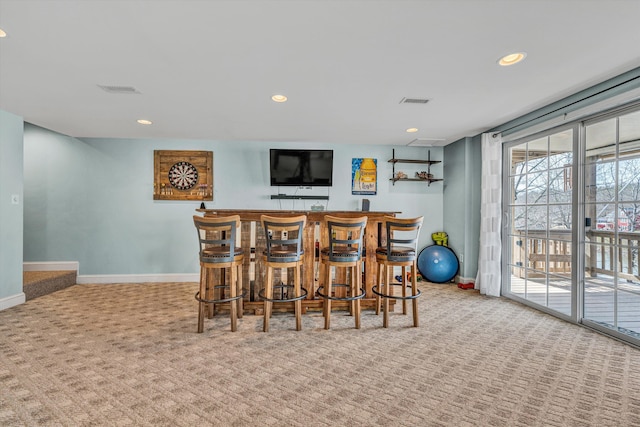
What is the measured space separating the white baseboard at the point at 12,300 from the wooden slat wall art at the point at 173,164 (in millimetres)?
2089

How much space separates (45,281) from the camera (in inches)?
168

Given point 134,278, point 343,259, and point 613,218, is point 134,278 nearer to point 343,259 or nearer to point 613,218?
point 343,259

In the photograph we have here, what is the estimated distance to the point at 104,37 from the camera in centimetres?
210

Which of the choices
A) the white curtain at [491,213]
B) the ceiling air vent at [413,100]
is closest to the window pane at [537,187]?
the white curtain at [491,213]

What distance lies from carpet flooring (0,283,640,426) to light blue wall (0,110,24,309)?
1.34ft

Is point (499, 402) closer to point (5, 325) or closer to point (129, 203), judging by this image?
point (5, 325)

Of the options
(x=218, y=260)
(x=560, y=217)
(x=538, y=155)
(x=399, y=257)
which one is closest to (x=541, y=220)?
(x=560, y=217)

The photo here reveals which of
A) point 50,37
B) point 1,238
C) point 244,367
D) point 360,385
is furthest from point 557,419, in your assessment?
point 1,238

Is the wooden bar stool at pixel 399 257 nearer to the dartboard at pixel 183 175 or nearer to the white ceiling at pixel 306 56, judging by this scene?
the white ceiling at pixel 306 56

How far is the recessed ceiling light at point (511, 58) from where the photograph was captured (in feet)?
7.59

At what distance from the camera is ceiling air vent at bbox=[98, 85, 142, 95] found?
9.84 ft

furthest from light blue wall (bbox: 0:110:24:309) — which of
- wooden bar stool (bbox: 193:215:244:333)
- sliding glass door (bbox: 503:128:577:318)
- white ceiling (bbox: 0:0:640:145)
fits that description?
sliding glass door (bbox: 503:128:577:318)

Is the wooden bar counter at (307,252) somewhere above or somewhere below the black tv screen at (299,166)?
below

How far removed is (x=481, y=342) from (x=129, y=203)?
5.41 metres
